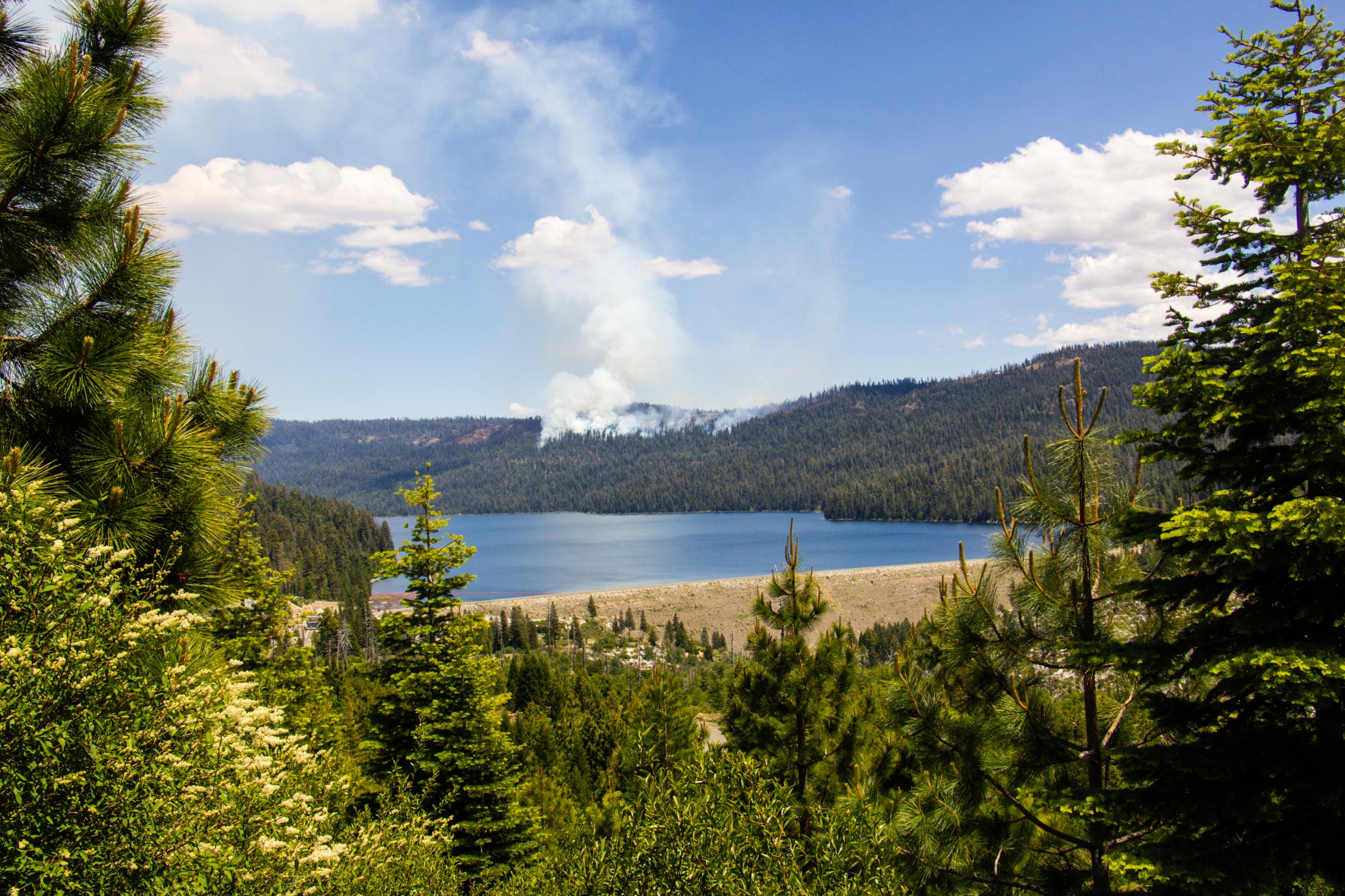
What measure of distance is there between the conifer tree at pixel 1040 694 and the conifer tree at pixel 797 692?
2997 mm

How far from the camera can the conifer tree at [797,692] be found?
9445mm

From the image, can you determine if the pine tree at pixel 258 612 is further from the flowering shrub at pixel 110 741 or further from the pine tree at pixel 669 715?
the flowering shrub at pixel 110 741

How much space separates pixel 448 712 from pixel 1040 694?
357 inches

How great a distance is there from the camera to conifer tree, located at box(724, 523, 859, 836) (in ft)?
31.0

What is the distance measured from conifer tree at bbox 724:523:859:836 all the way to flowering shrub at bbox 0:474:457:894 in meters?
6.70

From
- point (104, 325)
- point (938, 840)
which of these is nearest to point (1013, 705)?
point (938, 840)

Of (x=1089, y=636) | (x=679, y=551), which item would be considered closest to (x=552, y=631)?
(x=1089, y=636)

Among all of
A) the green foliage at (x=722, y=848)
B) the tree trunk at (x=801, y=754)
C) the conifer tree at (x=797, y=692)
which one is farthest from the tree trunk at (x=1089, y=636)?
the tree trunk at (x=801, y=754)

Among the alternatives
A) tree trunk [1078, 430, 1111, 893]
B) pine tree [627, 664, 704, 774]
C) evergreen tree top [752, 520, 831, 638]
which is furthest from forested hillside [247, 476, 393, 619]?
tree trunk [1078, 430, 1111, 893]

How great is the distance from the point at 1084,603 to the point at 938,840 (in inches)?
94.2

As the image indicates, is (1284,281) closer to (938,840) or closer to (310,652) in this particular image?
(938,840)

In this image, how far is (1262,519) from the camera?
4285mm

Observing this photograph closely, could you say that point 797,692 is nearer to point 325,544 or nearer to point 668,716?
point 668,716

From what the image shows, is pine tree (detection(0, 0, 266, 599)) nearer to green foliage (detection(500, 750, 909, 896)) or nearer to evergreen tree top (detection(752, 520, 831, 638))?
green foliage (detection(500, 750, 909, 896))
